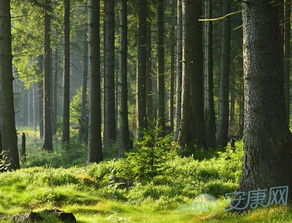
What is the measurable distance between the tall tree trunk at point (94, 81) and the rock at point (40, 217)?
28.0 ft

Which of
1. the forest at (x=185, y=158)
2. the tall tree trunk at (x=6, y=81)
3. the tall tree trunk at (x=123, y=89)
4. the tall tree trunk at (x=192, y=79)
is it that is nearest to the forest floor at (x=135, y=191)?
the forest at (x=185, y=158)

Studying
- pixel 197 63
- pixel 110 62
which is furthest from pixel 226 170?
pixel 110 62

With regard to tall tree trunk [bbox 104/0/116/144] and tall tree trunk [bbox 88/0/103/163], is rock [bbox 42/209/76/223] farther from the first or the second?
tall tree trunk [bbox 104/0/116/144]

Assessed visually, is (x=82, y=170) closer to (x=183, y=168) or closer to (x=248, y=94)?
(x=183, y=168)

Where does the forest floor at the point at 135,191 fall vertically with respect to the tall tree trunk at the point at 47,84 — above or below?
below

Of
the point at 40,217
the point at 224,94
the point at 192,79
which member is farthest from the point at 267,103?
the point at 224,94

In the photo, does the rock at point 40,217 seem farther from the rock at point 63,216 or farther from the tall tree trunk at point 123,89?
the tall tree trunk at point 123,89

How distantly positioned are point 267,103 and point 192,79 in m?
7.40

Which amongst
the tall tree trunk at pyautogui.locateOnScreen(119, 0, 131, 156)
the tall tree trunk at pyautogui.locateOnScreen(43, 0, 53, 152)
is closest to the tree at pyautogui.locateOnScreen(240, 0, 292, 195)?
the tall tree trunk at pyautogui.locateOnScreen(119, 0, 131, 156)

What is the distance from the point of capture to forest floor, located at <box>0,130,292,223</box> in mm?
7312

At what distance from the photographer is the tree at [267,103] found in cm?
681

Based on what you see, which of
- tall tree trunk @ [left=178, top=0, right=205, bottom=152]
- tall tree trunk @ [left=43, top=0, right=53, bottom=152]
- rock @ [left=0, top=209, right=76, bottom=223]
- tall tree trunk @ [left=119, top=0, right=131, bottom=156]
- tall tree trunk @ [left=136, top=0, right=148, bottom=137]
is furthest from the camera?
tall tree trunk @ [left=43, top=0, right=53, bottom=152]

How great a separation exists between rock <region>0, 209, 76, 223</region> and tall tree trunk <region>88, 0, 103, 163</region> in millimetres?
8536

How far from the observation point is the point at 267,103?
682 centimetres
